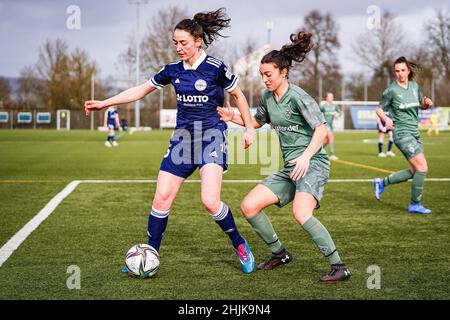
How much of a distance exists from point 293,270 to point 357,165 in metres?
12.7

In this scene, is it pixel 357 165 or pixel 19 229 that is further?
pixel 357 165

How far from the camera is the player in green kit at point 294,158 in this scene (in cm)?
566

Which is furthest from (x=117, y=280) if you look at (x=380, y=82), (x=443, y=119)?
(x=380, y=82)

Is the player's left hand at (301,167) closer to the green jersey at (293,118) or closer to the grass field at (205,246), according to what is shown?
the green jersey at (293,118)

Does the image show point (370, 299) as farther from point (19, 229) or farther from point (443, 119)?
point (443, 119)

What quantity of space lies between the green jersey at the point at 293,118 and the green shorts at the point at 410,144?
4.07 metres

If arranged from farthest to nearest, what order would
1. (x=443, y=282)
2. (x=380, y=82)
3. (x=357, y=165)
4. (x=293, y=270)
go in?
(x=380, y=82) < (x=357, y=165) < (x=293, y=270) < (x=443, y=282)

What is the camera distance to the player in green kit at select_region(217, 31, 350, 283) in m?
5.66

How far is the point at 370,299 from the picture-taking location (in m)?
4.98

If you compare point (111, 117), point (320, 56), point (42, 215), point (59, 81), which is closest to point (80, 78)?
point (59, 81)

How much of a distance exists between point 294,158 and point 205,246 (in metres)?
1.80

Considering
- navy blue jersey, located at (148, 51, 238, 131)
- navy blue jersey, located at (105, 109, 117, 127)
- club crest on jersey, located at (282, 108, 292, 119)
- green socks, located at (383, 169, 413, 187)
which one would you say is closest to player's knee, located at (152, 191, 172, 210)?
navy blue jersey, located at (148, 51, 238, 131)
